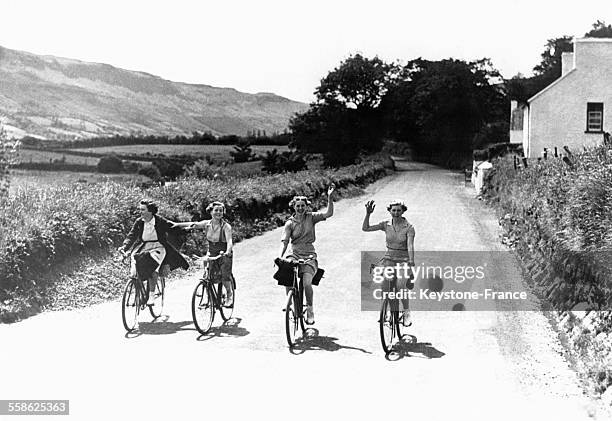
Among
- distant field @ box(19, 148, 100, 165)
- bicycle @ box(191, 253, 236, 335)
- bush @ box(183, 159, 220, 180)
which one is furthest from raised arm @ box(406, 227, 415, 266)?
bush @ box(183, 159, 220, 180)

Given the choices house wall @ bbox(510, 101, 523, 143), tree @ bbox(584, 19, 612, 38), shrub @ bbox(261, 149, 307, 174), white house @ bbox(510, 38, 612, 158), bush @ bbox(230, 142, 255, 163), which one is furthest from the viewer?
house wall @ bbox(510, 101, 523, 143)

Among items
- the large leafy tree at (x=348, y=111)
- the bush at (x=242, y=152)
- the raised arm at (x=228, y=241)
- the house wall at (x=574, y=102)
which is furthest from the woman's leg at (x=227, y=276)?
the large leafy tree at (x=348, y=111)

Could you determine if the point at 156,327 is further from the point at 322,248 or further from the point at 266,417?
the point at 322,248

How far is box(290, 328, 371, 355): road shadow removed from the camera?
8.89 metres

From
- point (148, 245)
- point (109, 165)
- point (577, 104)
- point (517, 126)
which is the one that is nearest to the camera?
point (148, 245)

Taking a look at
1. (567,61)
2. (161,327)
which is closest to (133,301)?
(161,327)

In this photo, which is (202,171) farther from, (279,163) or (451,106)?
(451,106)

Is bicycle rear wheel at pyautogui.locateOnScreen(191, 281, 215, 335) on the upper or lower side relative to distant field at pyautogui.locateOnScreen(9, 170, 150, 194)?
lower

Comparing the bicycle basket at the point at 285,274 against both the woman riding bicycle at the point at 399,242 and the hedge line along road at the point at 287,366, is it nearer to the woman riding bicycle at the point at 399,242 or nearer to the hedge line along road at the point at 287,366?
the hedge line along road at the point at 287,366

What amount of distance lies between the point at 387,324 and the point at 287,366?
141cm

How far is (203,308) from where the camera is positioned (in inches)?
376

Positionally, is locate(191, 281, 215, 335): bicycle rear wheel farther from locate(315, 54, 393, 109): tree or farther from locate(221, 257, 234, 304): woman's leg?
locate(315, 54, 393, 109): tree

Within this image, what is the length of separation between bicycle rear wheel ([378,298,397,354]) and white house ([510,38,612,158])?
29.5m

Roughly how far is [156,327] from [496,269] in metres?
7.33
